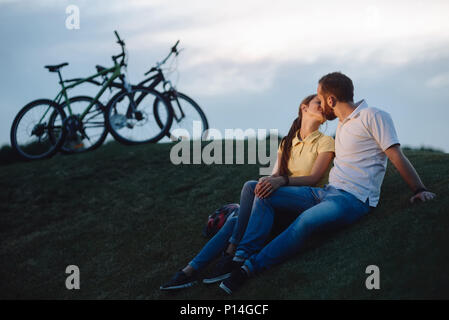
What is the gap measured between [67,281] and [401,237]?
3485mm

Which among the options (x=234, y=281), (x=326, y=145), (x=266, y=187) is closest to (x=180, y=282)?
(x=234, y=281)

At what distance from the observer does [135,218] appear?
661cm

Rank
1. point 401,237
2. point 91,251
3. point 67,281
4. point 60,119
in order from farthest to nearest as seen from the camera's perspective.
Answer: point 60,119, point 91,251, point 67,281, point 401,237

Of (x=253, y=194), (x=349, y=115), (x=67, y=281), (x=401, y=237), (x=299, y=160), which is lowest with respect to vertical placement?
(x=67, y=281)

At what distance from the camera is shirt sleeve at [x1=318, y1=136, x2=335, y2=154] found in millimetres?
4309

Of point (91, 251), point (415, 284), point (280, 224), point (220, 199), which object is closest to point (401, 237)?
point (415, 284)

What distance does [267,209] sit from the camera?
4016 millimetres

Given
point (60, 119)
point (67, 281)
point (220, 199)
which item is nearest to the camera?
point (67, 281)

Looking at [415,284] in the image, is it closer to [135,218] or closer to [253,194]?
[253,194]

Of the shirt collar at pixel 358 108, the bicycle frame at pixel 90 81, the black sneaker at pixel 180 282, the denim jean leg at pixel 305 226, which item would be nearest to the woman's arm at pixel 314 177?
the denim jean leg at pixel 305 226

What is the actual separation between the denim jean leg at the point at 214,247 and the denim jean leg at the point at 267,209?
0.26m

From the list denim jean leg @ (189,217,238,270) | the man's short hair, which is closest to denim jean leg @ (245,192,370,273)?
denim jean leg @ (189,217,238,270)

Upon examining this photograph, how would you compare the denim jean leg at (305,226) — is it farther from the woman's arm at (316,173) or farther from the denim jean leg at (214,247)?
the denim jean leg at (214,247)

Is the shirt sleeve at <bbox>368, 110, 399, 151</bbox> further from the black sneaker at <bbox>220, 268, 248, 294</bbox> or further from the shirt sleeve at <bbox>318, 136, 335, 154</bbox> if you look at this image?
the black sneaker at <bbox>220, 268, 248, 294</bbox>
